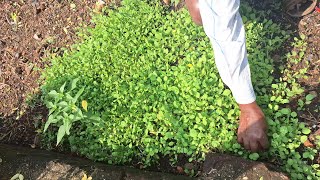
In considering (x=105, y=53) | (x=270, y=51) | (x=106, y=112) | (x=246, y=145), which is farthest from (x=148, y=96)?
(x=270, y=51)

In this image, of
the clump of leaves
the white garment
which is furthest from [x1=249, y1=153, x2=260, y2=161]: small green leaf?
the clump of leaves

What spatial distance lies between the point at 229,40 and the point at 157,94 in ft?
3.53

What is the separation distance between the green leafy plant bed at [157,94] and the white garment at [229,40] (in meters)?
0.43

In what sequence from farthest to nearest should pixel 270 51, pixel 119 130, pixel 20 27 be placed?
pixel 20 27 < pixel 270 51 < pixel 119 130

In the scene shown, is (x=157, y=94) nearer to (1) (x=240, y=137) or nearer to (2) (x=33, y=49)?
(1) (x=240, y=137)

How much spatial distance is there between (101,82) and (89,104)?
0.87 feet

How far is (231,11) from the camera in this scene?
100 inches

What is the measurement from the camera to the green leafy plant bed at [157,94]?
3.27 metres

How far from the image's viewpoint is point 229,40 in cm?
267

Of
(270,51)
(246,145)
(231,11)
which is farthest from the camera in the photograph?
(270,51)

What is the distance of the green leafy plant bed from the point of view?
3273 mm

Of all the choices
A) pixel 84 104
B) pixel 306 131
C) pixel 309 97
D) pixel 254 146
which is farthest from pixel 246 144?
pixel 84 104

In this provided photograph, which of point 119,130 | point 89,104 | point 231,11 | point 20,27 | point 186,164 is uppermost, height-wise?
point 20,27

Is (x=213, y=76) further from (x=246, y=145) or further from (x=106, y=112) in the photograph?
(x=106, y=112)
